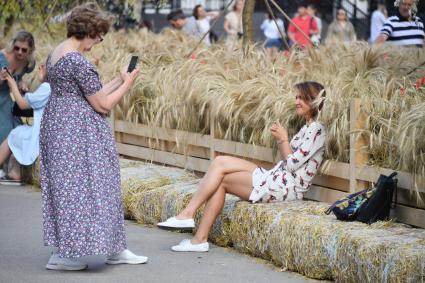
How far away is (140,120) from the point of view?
10844 mm

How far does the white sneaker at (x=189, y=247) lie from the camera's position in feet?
25.9

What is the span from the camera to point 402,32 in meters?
13.6

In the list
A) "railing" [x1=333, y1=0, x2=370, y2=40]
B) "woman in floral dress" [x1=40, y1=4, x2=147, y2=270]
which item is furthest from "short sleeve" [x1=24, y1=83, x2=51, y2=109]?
"railing" [x1=333, y1=0, x2=370, y2=40]

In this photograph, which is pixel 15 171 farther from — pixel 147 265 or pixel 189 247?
pixel 147 265

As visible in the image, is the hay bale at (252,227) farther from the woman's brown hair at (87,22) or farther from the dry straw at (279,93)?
the woman's brown hair at (87,22)

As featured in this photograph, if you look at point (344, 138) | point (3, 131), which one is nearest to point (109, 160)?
point (344, 138)

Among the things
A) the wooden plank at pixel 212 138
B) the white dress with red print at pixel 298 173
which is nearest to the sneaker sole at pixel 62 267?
the white dress with red print at pixel 298 173

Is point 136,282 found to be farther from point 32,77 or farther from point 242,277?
point 32,77

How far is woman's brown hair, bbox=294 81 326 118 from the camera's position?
8.00 metres

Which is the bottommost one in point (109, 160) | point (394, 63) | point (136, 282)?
point (136, 282)

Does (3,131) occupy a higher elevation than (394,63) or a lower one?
lower

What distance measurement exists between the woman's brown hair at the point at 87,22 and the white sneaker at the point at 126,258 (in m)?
1.48

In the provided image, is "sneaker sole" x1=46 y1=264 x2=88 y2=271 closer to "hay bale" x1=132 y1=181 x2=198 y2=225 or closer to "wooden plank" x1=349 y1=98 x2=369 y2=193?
"hay bale" x1=132 y1=181 x2=198 y2=225

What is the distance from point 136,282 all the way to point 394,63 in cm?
445
